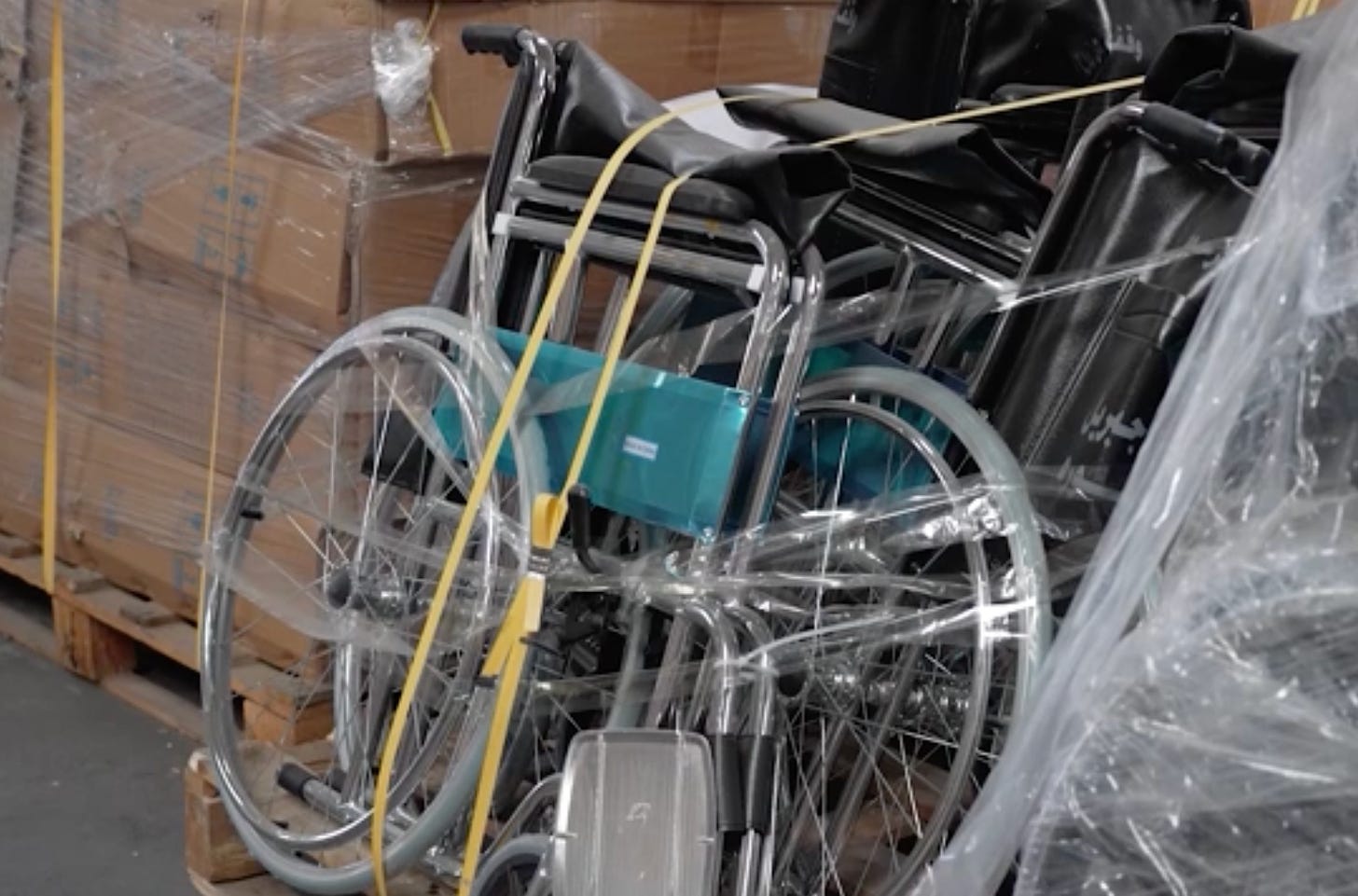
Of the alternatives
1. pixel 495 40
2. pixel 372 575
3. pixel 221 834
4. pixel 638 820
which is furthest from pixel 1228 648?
pixel 221 834

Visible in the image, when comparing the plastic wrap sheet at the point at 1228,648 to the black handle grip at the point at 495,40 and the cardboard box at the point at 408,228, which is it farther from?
the cardboard box at the point at 408,228

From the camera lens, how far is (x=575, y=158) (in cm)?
247

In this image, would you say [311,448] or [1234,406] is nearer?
[1234,406]

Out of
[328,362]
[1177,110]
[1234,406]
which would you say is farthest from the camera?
[328,362]

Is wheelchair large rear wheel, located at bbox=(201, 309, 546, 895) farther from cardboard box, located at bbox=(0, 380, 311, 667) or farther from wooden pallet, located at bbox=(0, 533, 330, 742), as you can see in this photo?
cardboard box, located at bbox=(0, 380, 311, 667)

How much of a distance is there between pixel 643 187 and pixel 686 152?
0.07 m

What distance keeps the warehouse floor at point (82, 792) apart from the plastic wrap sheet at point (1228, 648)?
172 centimetres

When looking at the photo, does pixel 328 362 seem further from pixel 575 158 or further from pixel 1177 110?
pixel 1177 110

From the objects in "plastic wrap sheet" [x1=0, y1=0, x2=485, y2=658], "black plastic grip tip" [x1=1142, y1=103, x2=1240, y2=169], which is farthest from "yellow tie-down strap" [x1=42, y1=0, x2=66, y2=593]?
"black plastic grip tip" [x1=1142, y1=103, x2=1240, y2=169]

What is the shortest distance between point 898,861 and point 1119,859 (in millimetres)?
713

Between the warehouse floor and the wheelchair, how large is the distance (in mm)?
422

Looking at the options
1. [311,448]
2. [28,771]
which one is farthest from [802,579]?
[28,771]

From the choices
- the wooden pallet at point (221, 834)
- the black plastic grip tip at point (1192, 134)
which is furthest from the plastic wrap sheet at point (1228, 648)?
the wooden pallet at point (221, 834)

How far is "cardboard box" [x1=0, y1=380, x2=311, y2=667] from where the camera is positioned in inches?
131
